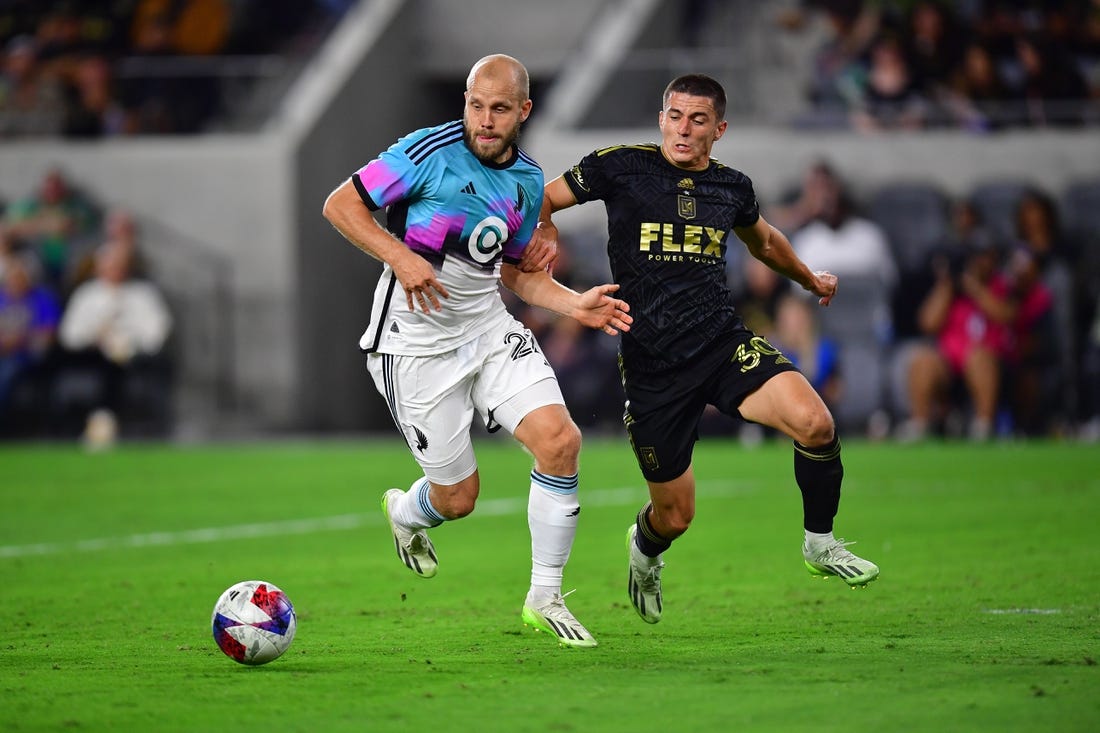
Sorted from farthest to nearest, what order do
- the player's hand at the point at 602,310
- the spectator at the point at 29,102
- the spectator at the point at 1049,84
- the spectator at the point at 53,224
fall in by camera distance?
the spectator at the point at 29,102 < the spectator at the point at 53,224 < the spectator at the point at 1049,84 < the player's hand at the point at 602,310

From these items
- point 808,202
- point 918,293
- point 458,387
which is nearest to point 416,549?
point 458,387

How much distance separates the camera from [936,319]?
19891mm

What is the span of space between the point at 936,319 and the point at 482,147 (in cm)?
1328

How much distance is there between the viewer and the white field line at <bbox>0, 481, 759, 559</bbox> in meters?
11.9

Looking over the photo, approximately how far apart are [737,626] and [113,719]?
316cm

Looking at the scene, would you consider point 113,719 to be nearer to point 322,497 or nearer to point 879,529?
point 879,529

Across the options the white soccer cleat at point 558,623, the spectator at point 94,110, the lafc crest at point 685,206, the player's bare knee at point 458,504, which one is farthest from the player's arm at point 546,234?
the spectator at point 94,110

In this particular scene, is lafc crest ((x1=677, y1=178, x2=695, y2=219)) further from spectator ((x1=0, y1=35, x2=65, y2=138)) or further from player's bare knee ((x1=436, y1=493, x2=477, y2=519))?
spectator ((x1=0, y1=35, x2=65, y2=138))

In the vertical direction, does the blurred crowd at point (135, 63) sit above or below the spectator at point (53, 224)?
above

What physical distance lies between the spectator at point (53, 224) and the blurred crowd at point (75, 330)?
1cm

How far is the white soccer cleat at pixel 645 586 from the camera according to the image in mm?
7930

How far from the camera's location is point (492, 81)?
291 inches

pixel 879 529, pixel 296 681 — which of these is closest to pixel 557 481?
pixel 296 681

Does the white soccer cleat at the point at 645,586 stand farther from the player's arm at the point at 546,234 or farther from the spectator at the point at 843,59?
the spectator at the point at 843,59
